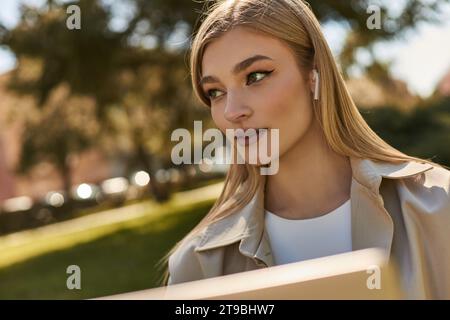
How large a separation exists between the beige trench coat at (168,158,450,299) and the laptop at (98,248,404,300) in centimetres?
69

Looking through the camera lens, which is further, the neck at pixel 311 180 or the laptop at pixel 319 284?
the neck at pixel 311 180

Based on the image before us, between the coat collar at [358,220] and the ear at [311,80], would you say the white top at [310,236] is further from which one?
the ear at [311,80]

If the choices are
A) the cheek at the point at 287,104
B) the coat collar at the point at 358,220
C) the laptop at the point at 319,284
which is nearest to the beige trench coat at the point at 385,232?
the coat collar at the point at 358,220

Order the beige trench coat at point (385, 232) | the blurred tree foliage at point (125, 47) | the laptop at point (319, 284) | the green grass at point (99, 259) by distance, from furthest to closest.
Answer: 1. the blurred tree foliage at point (125, 47)
2. the green grass at point (99, 259)
3. the beige trench coat at point (385, 232)
4. the laptop at point (319, 284)

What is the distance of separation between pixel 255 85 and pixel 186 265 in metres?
0.58

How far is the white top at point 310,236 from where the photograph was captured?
202 cm

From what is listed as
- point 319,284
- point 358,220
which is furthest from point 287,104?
point 319,284

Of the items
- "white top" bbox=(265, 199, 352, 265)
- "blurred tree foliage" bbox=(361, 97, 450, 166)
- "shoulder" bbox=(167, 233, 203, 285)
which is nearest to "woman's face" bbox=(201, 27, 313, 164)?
"white top" bbox=(265, 199, 352, 265)

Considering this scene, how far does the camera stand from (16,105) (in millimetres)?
22062

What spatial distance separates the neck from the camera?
6.87ft

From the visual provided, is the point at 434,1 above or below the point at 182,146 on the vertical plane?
above
